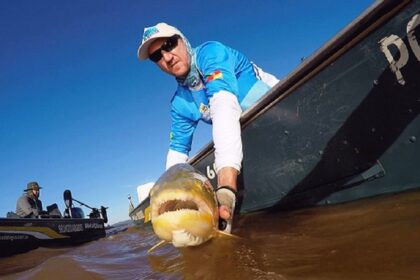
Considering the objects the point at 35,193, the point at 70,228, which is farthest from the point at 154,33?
the point at 35,193

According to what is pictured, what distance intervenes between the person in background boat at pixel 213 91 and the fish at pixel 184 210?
189 millimetres

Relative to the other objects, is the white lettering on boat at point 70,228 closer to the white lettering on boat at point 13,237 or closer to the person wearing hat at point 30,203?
the white lettering on boat at point 13,237

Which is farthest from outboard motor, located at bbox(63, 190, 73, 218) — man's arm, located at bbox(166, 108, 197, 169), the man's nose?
the man's nose

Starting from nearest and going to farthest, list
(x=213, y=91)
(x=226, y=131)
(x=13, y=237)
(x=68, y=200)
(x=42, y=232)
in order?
(x=226, y=131)
(x=213, y=91)
(x=13, y=237)
(x=42, y=232)
(x=68, y=200)

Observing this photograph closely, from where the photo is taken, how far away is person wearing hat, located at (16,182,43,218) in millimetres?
9938

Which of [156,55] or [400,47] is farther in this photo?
[156,55]

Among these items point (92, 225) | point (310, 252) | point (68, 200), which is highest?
point (68, 200)

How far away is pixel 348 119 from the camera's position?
2.39m

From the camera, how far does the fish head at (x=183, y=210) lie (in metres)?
1.69

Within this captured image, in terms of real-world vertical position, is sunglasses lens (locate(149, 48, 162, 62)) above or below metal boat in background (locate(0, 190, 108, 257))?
above

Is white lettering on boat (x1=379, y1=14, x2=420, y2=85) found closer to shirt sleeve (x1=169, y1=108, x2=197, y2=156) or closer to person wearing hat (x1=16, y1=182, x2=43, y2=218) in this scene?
shirt sleeve (x1=169, y1=108, x2=197, y2=156)

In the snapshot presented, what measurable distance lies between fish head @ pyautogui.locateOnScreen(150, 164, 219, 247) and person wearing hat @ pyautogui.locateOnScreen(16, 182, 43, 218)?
963 centimetres

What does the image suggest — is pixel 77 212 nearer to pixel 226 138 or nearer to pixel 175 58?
pixel 175 58

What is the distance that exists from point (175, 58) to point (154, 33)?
0.30 m
